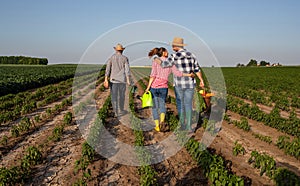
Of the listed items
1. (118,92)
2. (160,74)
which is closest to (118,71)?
(118,92)

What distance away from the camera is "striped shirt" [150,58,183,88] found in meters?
7.36

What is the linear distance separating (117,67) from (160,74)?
2.06m

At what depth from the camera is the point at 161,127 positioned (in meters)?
8.35

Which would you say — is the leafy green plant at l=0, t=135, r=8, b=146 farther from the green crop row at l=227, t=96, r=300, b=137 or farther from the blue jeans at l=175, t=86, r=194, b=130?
the green crop row at l=227, t=96, r=300, b=137

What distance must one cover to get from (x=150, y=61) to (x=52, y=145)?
127 inches

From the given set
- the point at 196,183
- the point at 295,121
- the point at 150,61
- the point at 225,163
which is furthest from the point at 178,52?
the point at 295,121

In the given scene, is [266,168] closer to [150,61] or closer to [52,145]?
[150,61]

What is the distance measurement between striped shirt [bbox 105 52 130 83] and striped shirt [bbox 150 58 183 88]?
1813 millimetres

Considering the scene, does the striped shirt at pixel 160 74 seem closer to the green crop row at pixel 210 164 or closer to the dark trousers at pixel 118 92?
the green crop row at pixel 210 164

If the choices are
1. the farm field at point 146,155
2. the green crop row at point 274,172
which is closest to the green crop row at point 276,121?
the farm field at point 146,155

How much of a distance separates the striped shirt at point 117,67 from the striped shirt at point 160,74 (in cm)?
181

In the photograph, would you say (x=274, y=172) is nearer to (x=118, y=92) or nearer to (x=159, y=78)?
(x=159, y=78)

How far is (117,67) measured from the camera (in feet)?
29.7

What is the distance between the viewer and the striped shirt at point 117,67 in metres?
9.02
